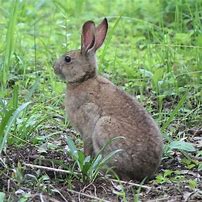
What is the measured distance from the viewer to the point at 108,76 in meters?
8.24

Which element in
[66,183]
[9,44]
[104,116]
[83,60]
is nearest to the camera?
[66,183]

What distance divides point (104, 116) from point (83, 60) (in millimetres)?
670

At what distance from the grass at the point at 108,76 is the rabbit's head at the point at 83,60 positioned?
1.02 feet

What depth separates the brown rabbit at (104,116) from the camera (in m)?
6.05

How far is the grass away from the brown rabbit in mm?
199

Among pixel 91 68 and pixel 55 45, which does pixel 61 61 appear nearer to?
pixel 91 68

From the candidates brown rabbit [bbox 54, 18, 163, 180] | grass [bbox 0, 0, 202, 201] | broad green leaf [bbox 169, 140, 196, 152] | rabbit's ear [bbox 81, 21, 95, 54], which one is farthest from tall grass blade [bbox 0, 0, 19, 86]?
broad green leaf [bbox 169, 140, 196, 152]

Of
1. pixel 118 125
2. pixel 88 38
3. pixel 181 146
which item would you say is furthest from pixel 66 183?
pixel 88 38

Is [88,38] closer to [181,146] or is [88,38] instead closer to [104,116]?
[104,116]

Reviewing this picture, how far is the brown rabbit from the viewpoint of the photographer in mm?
6047

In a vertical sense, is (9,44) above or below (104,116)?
above

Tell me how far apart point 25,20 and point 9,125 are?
4783 mm

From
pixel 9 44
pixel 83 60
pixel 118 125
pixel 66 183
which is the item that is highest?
pixel 9 44

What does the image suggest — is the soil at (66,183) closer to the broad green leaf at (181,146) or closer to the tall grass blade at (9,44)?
the broad green leaf at (181,146)
